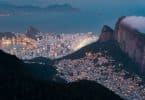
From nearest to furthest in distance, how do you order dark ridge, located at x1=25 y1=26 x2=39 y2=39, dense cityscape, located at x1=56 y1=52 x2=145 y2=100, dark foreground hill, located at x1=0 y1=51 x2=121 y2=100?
1. dark foreground hill, located at x1=0 y1=51 x2=121 y2=100
2. dense cityscape, located at x1=56 y1=52 x2=145 y2=100
3. dark ridge, located at x1=25 y1=26 x2=39 y2=39

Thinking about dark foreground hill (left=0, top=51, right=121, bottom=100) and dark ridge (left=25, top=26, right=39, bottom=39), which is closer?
dark foreground hill (left=0, top=51, right=121, bottom=100)

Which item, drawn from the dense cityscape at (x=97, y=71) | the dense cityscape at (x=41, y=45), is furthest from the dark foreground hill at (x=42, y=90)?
the dense cityscape at (x=41, y=45)

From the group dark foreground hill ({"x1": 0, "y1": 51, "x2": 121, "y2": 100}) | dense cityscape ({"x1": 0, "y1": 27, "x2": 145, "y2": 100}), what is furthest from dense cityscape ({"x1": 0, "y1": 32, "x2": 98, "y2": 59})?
dark foreground hill ({"x1": 0, "y1": 51, "x2": 121, "y2": 100})

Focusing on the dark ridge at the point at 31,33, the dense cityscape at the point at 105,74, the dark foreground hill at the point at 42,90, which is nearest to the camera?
the dark foreground hill at the point at 42,90

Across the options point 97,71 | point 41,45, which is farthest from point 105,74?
point 41,45

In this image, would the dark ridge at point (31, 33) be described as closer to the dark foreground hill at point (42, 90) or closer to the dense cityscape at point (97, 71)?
the dense cityscape at point (97, 71)

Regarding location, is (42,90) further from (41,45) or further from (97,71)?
(41,45)

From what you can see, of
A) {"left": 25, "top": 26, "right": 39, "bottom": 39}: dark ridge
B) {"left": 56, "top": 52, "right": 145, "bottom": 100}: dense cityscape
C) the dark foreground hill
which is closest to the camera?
the dark foreground hill

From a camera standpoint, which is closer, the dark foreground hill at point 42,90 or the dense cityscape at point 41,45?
the dark foreground hill at point 42,90

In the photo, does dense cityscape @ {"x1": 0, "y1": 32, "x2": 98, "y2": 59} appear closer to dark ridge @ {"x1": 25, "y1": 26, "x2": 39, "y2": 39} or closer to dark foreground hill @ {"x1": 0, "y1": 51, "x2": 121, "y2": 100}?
dark ridge @ {"x1": 25, "y1": 26, "x2": 39, "y2": 39}
